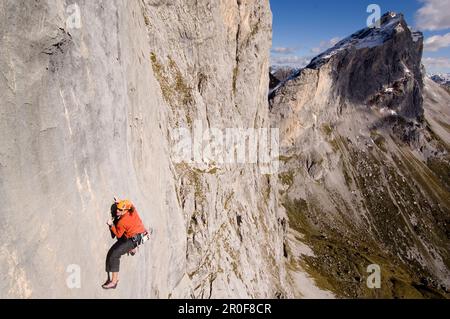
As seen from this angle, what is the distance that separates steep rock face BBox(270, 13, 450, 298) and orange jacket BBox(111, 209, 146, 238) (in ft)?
336

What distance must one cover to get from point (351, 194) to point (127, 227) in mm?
164579

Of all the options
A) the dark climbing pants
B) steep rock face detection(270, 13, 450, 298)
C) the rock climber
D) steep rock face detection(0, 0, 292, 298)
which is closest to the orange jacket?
the rock climber

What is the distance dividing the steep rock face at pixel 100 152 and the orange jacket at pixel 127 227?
0.67 meters

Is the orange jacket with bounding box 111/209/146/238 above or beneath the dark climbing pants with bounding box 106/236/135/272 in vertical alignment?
above

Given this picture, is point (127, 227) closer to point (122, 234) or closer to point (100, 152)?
point (122, 234)

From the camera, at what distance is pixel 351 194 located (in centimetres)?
16575

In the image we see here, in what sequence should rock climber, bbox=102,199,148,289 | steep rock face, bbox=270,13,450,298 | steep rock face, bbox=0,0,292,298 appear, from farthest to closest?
steep rock face, bbox=270,13,450,298, rock climber, bbox=102,199,148,289, steep rock face, bbox=0,0,292,298

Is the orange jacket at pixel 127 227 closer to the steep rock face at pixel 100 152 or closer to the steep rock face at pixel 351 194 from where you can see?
the steep rock face at pixel 100 152

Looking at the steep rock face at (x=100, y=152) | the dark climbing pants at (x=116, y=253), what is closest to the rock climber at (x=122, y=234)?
the dark climbing pants at (x=116, y=253)

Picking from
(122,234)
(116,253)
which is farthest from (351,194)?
(116,253)

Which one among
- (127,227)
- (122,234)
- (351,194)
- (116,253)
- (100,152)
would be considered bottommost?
(351,194)

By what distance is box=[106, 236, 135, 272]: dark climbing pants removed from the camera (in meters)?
16.4

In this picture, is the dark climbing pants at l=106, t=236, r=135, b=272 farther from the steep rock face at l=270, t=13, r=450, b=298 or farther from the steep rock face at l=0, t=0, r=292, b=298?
the steep rock face at l=270, t=13, r=450, b=298

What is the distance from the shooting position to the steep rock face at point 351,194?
125 m
